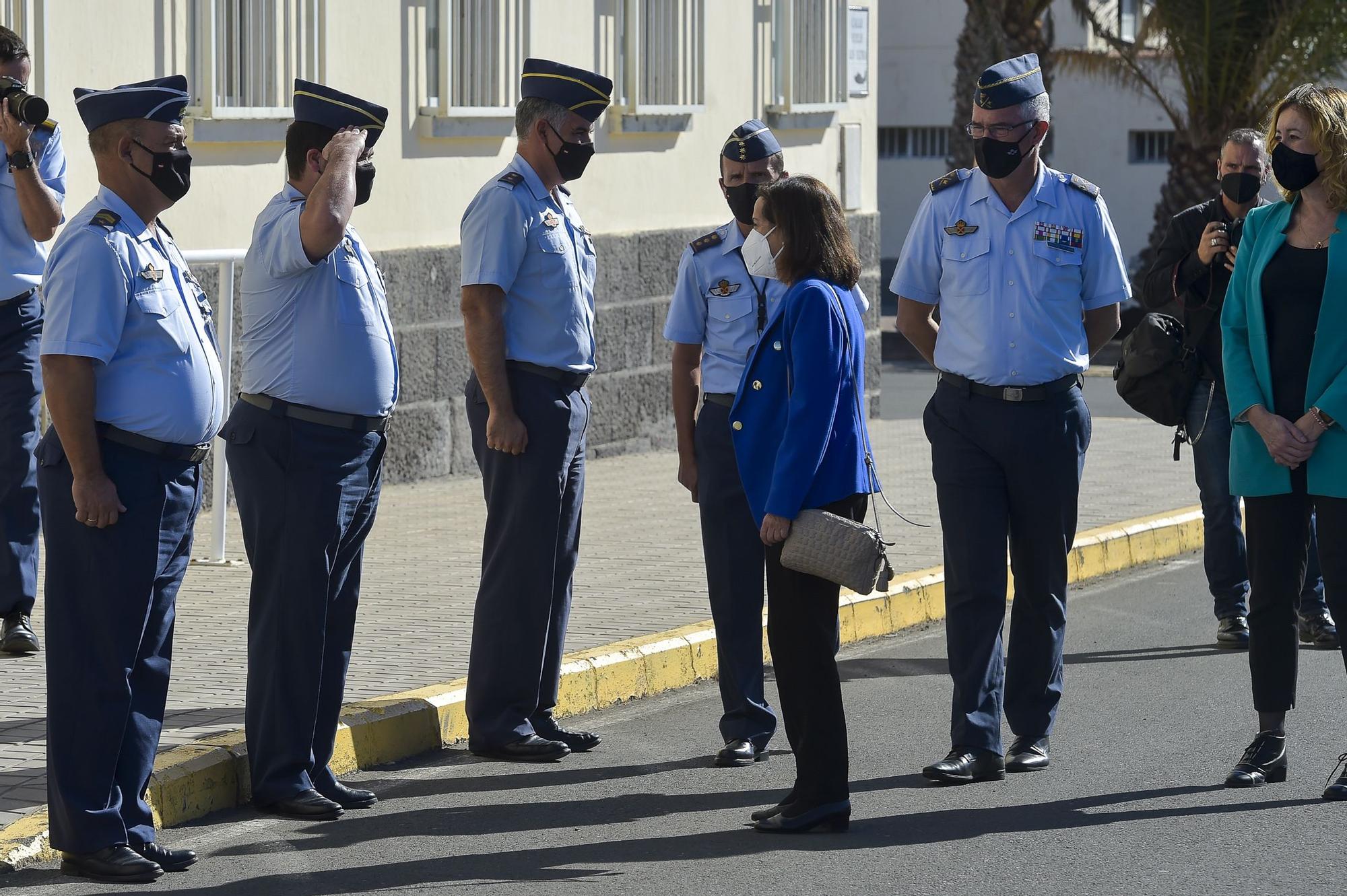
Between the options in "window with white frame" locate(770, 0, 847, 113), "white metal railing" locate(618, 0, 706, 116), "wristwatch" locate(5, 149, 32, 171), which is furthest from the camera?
"window with white frame" locate(770, 0, 847, 113)

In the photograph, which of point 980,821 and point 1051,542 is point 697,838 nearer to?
point 980,821

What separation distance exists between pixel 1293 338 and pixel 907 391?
14101mm

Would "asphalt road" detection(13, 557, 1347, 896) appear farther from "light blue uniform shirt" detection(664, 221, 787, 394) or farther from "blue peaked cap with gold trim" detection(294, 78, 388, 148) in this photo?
"blue peaked cap with gold trim" detection(294, 78, 388, 148)

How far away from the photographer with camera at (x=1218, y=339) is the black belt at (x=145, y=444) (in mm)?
4142

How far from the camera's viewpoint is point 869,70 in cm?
A: 1598

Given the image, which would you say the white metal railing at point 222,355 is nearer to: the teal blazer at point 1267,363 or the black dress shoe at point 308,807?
the black dress shoe at point 308,807

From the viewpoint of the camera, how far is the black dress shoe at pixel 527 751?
6293 mm

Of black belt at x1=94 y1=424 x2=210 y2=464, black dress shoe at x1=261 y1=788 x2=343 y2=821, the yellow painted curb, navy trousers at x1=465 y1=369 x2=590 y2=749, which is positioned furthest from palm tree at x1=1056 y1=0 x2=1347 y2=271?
black belt at x1=94 y1=424 x2=210 y2=464

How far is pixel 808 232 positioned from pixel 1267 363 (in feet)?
5.03

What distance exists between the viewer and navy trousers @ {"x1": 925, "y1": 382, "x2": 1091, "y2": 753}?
241 inches

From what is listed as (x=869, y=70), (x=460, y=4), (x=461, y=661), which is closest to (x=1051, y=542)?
(x=461, y=661)

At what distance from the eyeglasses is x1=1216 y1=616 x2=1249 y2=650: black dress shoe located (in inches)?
111

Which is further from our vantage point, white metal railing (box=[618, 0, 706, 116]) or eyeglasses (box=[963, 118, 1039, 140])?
white metal railing (box=[618, 0, 706, 116])

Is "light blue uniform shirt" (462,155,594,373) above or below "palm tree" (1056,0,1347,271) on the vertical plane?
below
